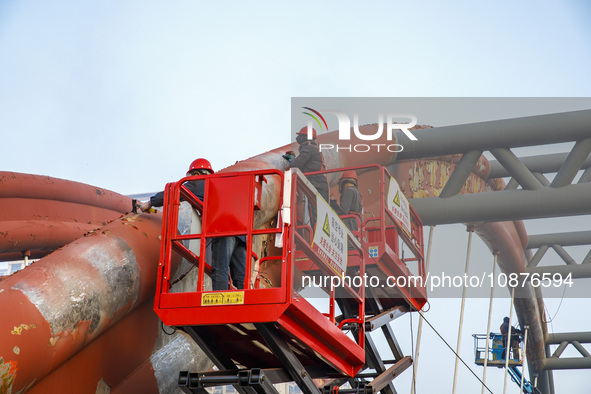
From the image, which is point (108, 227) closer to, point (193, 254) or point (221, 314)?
point (193, 254)

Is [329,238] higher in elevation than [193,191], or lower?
lower

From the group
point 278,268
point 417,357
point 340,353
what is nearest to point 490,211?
point 417,357

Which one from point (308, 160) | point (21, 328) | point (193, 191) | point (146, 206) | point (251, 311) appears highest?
point (308, 160)

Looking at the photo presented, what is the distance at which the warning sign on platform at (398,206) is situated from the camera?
9.27 metres

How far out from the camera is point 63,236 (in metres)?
12.6

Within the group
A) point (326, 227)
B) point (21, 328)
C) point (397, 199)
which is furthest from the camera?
point (397, 199)

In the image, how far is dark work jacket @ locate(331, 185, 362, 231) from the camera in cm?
938

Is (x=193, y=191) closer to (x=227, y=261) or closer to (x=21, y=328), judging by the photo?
(x=227, y=261)

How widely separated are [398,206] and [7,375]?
224 inches

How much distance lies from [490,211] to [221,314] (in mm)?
8466

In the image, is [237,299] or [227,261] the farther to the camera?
[227,261]

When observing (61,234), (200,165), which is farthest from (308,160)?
(61,234)

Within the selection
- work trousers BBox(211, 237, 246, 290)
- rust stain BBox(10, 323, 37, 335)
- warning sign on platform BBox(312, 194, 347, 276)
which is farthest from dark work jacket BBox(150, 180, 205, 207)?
rust stain BBox(10, 323, 37, 335)

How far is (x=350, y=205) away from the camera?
9398mm
